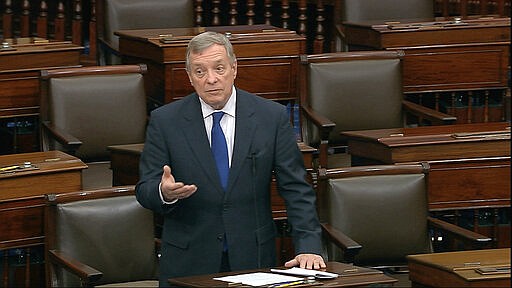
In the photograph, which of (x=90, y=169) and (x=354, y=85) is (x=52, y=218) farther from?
(x=354, y=85)

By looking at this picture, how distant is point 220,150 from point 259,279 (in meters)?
0.35

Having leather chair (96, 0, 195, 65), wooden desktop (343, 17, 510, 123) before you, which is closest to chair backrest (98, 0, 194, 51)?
leather chair (96, 0, 195, 65)

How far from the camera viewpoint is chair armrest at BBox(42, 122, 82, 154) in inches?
136

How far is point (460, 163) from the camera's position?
341 cm

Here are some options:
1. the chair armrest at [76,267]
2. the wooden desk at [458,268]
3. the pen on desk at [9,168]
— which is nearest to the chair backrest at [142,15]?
the pen on desk at [9,168]

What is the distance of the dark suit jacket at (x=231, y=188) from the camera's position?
2568 mm

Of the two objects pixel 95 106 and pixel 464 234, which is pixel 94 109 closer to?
pixel 95 106

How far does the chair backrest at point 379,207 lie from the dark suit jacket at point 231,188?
483mm

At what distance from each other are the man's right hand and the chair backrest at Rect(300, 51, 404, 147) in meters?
1.43

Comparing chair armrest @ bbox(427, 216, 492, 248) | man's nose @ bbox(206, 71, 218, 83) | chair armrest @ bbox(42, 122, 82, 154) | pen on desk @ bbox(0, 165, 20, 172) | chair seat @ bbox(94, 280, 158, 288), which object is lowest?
chair seat @ bbox(94, 280, 158, 288)

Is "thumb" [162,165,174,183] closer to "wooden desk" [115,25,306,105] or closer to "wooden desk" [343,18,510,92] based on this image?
"wooden desk" [115,25,306,105]

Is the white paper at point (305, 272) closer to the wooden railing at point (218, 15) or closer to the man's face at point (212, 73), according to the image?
the man's face at point (212, 73)

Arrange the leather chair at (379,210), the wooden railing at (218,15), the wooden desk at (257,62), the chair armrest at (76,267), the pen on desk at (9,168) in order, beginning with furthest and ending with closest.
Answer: the wooden railing at (218,15) → the wooden desk at (257,62) → the pen on desk at (9,168) → the leather chair at (379,210) → the chair armrest at (76,267)

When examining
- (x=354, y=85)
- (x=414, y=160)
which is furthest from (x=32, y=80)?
(x=414, y=160)
